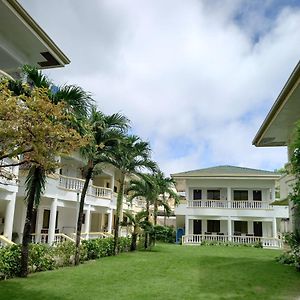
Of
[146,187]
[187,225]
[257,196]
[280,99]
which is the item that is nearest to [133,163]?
[146,187]

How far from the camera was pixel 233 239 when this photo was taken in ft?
117

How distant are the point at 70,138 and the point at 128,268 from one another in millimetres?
8767

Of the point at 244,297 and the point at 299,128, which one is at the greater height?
the point at 299,128

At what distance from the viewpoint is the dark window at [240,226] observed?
3803 centimetres

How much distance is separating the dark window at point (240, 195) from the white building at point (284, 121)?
15.0 metres

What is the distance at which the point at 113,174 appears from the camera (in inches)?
1391

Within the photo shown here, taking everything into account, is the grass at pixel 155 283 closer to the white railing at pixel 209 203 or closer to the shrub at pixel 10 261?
the shrub at pixel 10 261

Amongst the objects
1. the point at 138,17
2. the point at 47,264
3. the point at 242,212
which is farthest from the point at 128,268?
the point at 242,212

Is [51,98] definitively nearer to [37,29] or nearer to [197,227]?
[37,29]

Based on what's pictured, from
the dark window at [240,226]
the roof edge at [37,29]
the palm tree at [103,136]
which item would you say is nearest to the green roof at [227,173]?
the dark window at [240,226]

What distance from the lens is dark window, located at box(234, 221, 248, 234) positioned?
1497 inches

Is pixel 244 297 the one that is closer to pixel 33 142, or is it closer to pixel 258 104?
pixel 33 142

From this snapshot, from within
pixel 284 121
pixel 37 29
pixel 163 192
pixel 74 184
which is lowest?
pixel 74 184

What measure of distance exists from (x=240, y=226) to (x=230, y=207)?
321cm
